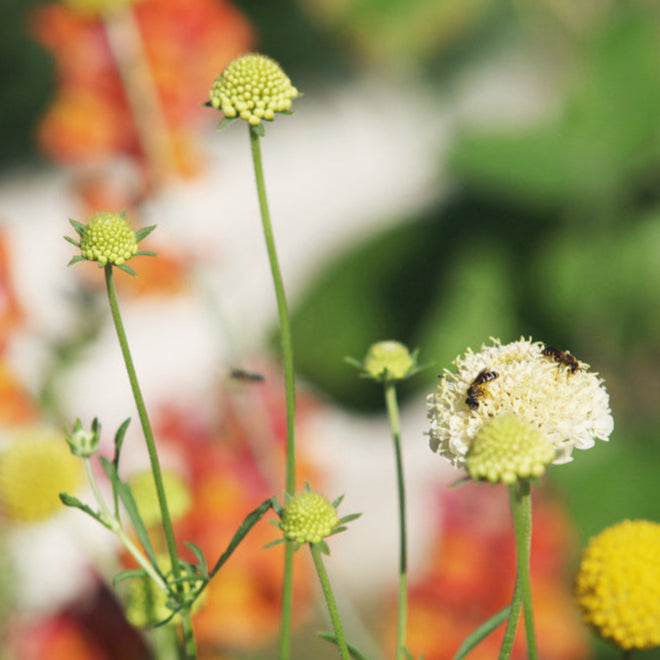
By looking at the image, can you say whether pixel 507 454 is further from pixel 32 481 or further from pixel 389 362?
pixel 32 481

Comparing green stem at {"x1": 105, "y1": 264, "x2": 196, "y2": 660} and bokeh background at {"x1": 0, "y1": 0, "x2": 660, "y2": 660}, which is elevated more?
bokeh background at {"x1": 0, "y1": 0, "x2": 660, "y2": 660}

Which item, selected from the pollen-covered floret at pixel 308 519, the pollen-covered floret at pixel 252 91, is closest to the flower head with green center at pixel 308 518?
the pollen-covered floret at pixel 308 519

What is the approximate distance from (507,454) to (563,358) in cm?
8

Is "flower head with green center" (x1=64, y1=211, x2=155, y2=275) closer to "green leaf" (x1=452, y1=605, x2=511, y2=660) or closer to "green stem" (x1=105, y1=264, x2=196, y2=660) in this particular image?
"green stem" (x1=105, y1=264, x2=196, y2=660)

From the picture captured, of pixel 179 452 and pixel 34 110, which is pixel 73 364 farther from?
pixel 34 110

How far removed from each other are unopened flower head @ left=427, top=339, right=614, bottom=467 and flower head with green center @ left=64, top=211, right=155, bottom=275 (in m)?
0.10

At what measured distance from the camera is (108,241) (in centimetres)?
27

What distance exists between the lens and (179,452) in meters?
0.64

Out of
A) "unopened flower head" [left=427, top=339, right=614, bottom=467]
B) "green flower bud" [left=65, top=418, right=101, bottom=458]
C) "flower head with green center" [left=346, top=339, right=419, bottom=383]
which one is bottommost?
"green flower bud" [left=65, top=418, right=101, bottom=458]

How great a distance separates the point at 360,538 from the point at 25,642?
3.05 feet

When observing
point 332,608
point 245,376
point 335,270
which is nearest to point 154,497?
point 245,376

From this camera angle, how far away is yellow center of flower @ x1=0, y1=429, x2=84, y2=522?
1.38 feet

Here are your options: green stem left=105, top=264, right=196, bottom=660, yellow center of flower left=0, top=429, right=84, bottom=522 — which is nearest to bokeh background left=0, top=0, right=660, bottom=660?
yellow center of flower left=0, top=429, right=84, bottom=522

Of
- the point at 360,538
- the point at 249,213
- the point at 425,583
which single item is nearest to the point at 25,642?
the point at 425,583
